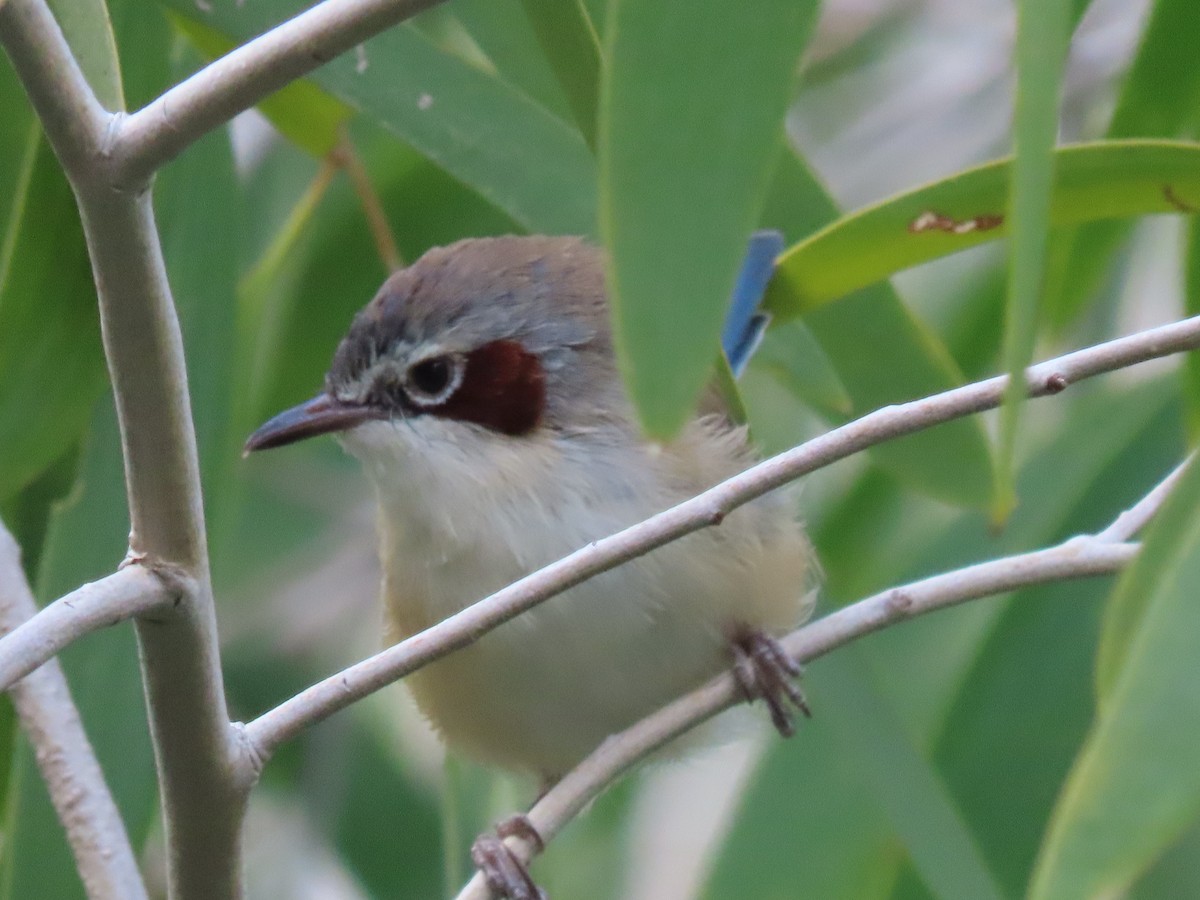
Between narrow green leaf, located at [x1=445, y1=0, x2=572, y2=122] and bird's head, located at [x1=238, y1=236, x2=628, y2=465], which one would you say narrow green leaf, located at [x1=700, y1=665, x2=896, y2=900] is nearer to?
bird's head, located at [x1=238, y1=236, x2=628, y2=465]

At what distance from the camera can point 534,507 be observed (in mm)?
1984

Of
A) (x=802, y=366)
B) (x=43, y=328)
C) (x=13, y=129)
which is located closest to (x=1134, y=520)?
(x=802, y=366)

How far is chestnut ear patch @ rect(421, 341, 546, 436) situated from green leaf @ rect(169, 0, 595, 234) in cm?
30

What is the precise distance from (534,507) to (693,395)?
113 cm

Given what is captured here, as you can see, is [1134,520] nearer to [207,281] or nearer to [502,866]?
[502,866]

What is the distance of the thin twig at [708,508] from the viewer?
1.12m

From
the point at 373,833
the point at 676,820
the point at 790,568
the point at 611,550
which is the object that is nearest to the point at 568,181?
the point at 790,568

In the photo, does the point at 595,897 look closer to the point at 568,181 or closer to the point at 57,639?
the point at 568,181

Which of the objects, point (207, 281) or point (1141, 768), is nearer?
point (1141, 768)

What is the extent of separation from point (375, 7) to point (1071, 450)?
1995mm

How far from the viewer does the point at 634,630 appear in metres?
1.98

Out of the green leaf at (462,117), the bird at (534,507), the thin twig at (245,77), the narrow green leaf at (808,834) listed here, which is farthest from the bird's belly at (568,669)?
the thin twig at (245,77)

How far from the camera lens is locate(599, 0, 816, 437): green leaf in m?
0.86

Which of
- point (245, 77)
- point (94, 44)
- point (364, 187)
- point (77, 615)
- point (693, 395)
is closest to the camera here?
point (693, 395)
